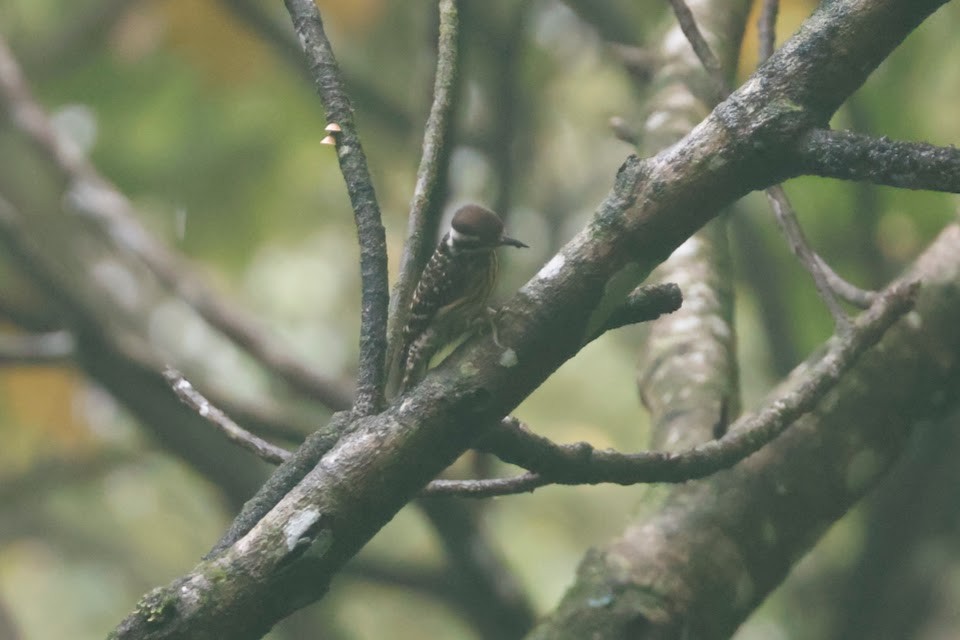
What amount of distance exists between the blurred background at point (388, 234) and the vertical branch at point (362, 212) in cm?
158

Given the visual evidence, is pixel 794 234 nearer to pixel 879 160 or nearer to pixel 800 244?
pixel 800 244

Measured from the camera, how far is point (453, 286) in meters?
2.62

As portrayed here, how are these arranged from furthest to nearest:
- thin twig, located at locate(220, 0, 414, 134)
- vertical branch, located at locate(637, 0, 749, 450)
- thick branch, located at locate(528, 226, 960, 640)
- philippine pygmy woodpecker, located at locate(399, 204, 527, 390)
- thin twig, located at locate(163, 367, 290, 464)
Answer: thin twig, located at locate(220, 0, 414, 134) < vertical branch, located at locate(637, 0, 749, 450) < philippine pygmy woodpecker, located at locate(399, 204, 527, 390) < thick branch, located at locate(528, 226, 960, 640) < thin twig, located at locate(163, 367, 290, 464)

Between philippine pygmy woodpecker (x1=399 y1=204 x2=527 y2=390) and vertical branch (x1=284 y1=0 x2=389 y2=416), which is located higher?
philippine pygmy woodpecker (x1=399 y1=204 x2=527 y2=390)

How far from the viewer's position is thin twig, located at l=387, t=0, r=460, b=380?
179 centimetres

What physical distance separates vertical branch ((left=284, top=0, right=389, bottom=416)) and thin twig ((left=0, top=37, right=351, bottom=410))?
6.26ft

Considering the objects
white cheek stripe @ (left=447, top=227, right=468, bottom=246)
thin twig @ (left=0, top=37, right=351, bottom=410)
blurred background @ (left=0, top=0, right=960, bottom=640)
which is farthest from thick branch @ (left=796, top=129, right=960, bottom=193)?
thin twig @ (left=0, top=37, right=351, bottom=410)

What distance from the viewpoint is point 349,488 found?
1.55 m

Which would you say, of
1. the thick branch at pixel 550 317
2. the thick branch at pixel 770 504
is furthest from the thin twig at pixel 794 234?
the thick branch at pixel 550 317

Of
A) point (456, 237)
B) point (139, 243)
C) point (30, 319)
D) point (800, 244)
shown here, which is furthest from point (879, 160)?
point (30, 319)

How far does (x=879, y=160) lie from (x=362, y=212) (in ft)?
2.43

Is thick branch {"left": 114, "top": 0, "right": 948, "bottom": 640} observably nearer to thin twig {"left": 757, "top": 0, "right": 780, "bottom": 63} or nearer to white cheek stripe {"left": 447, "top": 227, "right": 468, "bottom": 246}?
thin twig {"left": 757, "top": 0, "right": 780, "bottom": 63}

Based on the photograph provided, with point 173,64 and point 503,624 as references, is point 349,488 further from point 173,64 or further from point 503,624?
point 173,64

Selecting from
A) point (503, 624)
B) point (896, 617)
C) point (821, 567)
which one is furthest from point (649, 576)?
point (821, 567)
